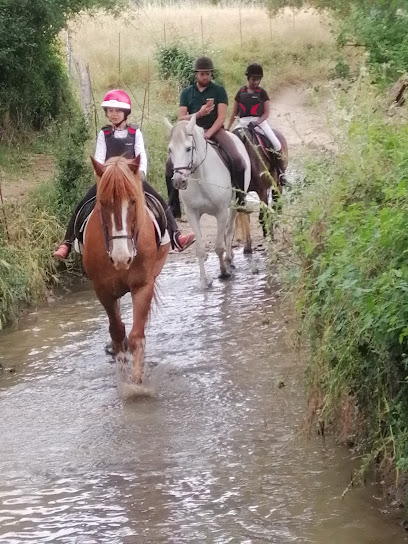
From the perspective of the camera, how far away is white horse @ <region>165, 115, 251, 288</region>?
10.6 meters

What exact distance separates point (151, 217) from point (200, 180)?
3.27 metres

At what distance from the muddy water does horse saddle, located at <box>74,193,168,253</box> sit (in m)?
1.30

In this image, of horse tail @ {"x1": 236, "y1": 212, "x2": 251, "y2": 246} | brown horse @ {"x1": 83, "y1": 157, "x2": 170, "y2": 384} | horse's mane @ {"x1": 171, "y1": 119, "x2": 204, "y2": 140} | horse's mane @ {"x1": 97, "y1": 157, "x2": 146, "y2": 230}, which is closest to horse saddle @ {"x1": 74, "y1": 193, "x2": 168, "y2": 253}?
brown horse @ {"x1": 83, "y1": 157, "x2": 170, "y2": 384}

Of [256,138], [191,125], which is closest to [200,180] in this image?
[191,125]

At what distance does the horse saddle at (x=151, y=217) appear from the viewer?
317 inches

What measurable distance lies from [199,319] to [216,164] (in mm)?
2366

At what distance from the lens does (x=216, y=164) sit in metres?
11.5

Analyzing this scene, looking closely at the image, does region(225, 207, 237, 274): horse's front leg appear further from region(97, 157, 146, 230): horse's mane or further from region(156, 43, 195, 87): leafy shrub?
region(156, 43, 195, 87): leafy shrub

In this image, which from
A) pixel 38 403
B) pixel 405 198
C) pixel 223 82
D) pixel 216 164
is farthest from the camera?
pixel 223 82

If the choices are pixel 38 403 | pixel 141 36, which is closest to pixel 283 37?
pixel 141 36

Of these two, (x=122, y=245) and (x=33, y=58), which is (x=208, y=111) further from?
(x=33, y=58)

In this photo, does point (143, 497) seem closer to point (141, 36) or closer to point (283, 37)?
point (141, 36)

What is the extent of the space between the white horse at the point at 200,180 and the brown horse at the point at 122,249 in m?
2.42

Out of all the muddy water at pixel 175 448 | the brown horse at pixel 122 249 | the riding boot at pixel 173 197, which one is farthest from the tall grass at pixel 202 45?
the brown horse at pixel 122 249
